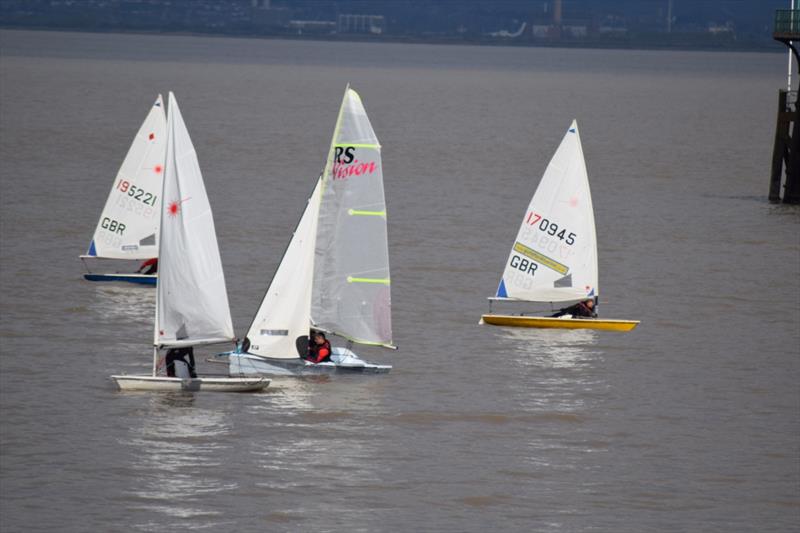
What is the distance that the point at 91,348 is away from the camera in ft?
144

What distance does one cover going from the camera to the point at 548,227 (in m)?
47.2

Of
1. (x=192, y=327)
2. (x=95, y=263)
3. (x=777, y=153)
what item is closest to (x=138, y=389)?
(x=192, y=327)

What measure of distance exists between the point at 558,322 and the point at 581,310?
818mm

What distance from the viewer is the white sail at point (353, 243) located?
38.3 meters

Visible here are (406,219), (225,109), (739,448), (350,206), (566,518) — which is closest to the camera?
(566,518)

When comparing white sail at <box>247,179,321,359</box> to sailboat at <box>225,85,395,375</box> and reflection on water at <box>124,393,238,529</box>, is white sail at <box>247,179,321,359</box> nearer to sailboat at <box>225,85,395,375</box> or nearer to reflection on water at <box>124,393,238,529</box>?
sailboat at <box>225,85,395,375</box>

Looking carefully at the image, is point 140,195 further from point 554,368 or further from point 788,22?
point 788,22

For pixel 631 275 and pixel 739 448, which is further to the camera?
pixel 631 275

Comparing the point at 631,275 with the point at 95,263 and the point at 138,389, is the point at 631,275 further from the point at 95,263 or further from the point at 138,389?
the point at 138,389

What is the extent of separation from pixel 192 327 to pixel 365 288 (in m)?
4.41

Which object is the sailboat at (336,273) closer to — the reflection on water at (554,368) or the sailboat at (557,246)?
the reflection on water at (554,368)

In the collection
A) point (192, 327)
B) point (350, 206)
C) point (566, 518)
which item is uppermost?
point (350, 206)

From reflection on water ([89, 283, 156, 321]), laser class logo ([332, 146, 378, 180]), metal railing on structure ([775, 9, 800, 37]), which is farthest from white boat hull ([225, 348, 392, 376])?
metal railing on structure ([775, 9, 800, 37])

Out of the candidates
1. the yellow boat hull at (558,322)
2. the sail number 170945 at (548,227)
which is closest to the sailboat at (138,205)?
the yellow boat hull at (558,322)
